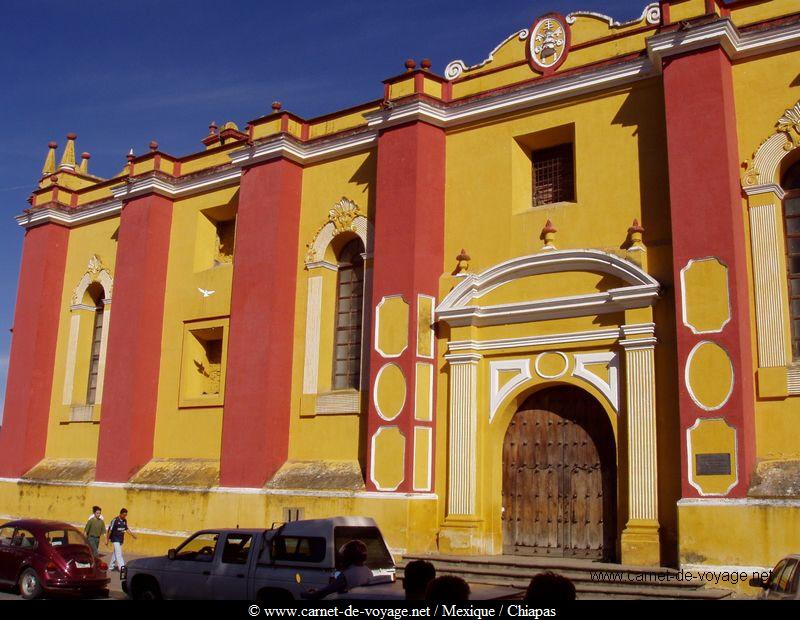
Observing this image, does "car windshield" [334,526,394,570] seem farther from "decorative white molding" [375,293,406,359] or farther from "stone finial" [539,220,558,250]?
"stone finial" [539,220,558,250]

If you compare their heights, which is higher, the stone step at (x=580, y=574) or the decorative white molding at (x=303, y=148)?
the decorative white molding at (x=303, y=148)

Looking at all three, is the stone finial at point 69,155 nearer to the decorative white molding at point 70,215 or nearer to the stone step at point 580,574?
the decorative white molding at point 70,215

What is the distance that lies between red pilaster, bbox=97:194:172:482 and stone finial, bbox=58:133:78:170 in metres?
4.34

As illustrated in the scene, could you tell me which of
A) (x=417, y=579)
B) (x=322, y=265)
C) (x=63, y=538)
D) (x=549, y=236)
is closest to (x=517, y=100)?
(x=549, y=236)

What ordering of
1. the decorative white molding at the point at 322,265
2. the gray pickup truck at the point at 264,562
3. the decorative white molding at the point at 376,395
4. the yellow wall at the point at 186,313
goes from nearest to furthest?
the gray pickup truck at the point at 264,562, the decorative white molding at the point at 376,395, the decorative white molding at the point at 322,265, the yellow wall at the point at 186,313

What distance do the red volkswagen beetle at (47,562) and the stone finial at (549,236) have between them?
907 cm

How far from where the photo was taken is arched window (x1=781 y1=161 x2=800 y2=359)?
12758 millimetres

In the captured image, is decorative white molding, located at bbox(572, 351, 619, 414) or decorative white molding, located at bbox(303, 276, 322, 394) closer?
decorative white molding, located at bbox(572, 351, 619, 414)

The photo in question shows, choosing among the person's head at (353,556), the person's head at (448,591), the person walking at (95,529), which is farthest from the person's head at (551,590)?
the person walking at (95,529)

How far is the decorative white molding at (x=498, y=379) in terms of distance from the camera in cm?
1477

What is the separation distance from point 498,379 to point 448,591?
35.4 ft

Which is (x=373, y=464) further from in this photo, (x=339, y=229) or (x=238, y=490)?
(x=339, y=229)

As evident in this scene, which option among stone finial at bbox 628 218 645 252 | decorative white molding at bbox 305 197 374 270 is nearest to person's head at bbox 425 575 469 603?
stone finial at bbox 628 218 645 252

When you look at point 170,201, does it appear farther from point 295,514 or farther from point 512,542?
point 512,542
